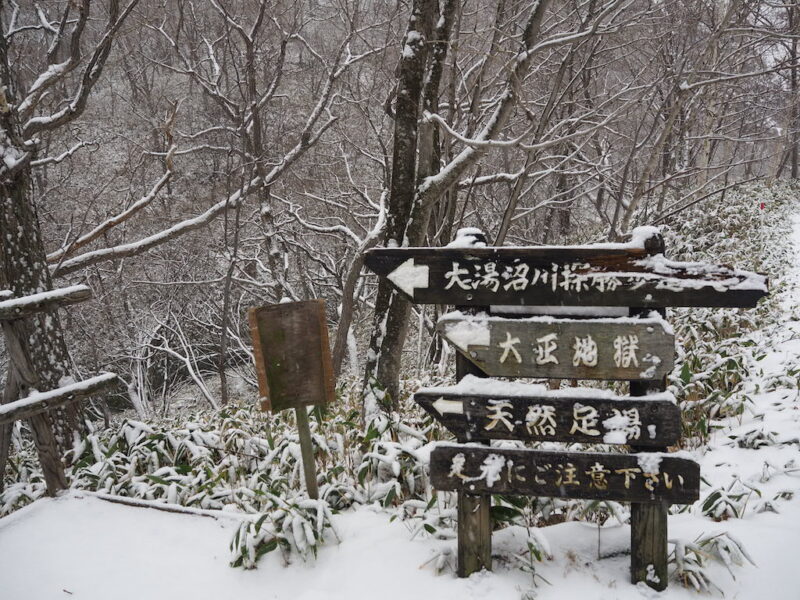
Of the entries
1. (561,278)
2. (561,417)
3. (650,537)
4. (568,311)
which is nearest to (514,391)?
(561,417)

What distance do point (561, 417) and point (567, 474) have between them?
0.89 ft

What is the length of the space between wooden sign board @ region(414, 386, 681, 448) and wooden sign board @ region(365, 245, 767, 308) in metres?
0.45

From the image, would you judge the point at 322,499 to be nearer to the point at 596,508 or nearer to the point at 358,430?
the point at 358,430

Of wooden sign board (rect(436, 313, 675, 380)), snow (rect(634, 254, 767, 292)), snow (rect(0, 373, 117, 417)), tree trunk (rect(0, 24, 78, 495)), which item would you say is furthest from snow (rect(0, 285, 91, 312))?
snow (rect(634, 254, 767, 292))

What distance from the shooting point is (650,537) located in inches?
98.6

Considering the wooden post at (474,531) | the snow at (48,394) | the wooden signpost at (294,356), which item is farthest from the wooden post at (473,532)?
the snow at (48,394)

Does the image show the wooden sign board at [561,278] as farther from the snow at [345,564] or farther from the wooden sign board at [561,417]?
the snow at [345,564]

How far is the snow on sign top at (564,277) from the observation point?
7.68ft

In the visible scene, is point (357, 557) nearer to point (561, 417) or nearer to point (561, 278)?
point (561, 417)

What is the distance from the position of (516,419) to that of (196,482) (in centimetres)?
254

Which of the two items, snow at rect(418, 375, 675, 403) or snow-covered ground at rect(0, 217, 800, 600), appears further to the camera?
snow-covered ground at rect(0, 217, 800, 600)

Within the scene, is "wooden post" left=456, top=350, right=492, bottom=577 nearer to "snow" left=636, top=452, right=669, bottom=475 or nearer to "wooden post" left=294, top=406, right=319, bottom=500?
"snow" left=636, top=452, right=669, bottom=475

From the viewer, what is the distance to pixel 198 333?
15.1 metres

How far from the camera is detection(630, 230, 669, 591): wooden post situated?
8.18 ft
